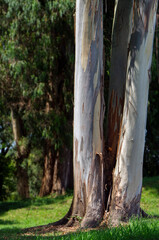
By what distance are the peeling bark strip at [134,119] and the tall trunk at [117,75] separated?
35 centimetres

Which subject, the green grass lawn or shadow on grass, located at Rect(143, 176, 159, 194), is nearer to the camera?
the green grass lawn

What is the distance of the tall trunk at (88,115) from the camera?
6.40 m

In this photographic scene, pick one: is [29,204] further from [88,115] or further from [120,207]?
[88,115]

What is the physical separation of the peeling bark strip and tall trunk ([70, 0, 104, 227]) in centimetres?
35

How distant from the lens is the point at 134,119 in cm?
639

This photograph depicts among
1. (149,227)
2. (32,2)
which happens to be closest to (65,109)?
(32,2)

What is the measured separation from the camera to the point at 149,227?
16.1 feet

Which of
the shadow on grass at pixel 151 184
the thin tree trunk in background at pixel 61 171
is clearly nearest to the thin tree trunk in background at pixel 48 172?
the thin tree trunk in background at pixel 61 171

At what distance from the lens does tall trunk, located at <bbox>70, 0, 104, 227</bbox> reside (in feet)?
21.0

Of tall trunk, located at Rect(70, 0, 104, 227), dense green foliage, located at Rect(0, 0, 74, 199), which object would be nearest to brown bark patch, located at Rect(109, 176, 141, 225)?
tall trunk, located at Rect(70, 0, 104, 227)

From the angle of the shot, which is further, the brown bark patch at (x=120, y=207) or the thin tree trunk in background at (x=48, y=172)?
the thin tree trunk in background at (x=48, y=172)

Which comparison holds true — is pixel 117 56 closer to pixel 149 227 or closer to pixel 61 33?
pixel 149 227

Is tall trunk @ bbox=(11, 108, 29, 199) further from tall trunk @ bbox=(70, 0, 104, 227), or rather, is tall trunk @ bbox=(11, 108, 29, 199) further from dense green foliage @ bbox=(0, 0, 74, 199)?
tall trunk @ bbox=(70, 0, 104, 227)

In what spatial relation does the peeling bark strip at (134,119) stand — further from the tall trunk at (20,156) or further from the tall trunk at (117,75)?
the tall trunk at (20,156)
